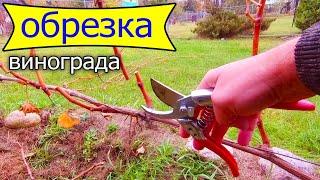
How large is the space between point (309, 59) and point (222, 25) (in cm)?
671

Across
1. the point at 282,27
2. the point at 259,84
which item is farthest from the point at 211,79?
the point at 282,27

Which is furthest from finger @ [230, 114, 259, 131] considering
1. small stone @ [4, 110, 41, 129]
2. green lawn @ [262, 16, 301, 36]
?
green lawn @ [262, 16, 301, 36]

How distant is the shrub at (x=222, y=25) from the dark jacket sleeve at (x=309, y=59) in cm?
661

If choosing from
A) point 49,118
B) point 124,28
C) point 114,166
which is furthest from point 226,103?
point 124,28

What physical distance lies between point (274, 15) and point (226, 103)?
26.9 ft

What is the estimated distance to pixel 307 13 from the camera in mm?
6625

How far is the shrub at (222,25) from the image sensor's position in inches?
284

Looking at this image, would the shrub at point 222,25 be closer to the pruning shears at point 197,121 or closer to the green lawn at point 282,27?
the green lawn at point 282,27

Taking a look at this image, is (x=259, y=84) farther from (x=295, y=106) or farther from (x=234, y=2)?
(x=234, y=2)

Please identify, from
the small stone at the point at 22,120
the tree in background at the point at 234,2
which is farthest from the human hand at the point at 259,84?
the tree in background at the point at 234,2

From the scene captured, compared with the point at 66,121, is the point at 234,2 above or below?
above

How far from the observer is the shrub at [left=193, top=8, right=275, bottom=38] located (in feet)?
23.7

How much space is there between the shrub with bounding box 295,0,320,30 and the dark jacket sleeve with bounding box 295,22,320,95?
6.12 metres

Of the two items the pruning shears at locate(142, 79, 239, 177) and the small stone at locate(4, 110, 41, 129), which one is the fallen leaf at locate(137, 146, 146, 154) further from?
the pruning shears at locate(142, 79, 239, 177)
